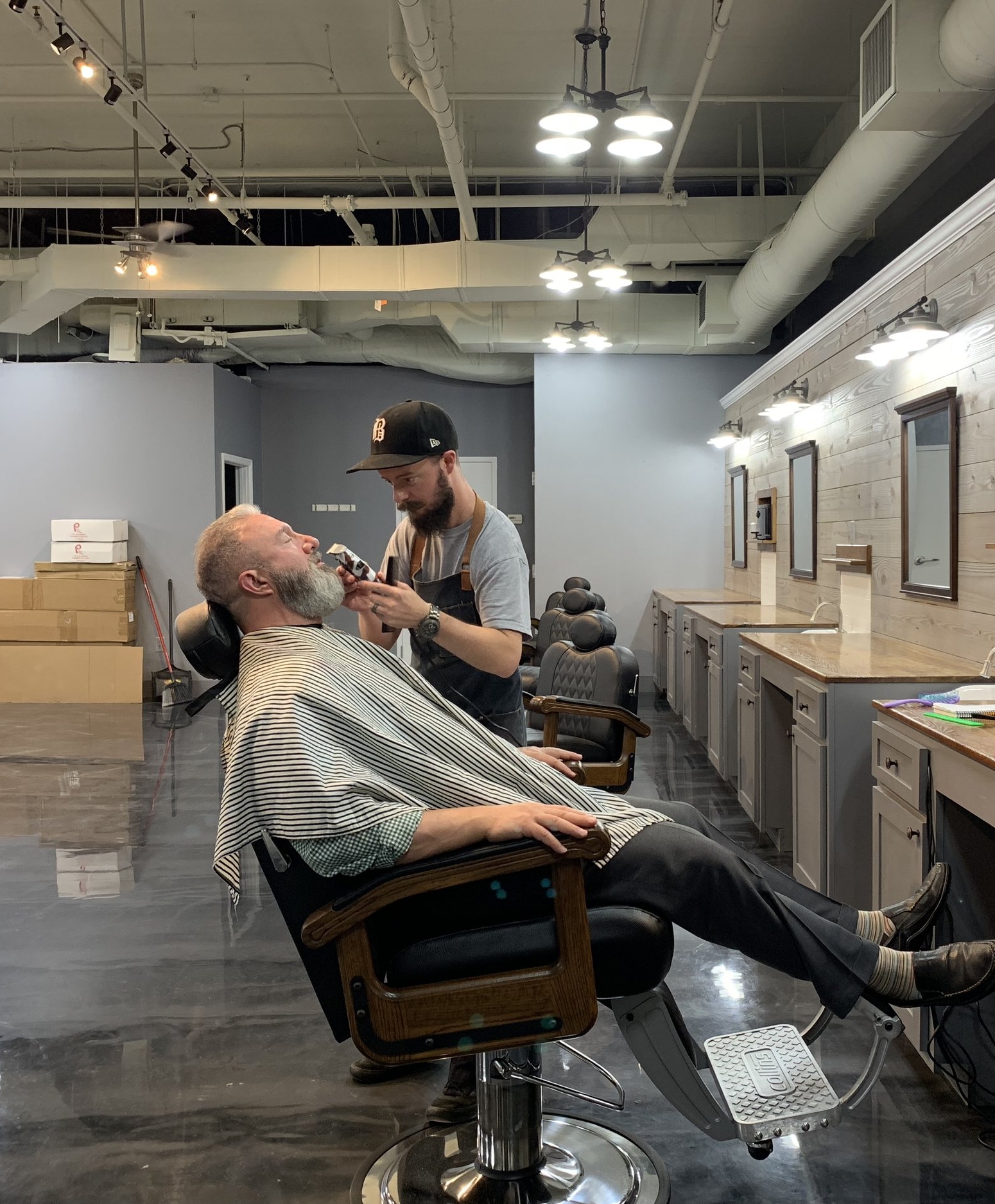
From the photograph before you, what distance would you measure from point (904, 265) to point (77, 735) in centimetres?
582

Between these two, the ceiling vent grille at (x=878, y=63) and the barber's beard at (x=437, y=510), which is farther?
the ceiling vent grille at (x=878, y=63)

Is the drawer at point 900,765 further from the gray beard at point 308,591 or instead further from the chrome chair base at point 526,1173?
the gray beard at point 308,591

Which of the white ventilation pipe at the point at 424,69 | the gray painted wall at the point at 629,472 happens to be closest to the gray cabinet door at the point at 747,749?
the white ventilation pipe at the point at 424,69

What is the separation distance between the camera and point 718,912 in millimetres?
1758

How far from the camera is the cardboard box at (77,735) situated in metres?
6.57

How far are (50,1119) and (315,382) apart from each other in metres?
8.97

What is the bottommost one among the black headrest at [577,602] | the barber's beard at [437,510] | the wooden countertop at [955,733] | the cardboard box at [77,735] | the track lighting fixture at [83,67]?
the cardboard box at [77,735]

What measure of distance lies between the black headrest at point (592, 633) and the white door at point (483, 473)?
6052mm

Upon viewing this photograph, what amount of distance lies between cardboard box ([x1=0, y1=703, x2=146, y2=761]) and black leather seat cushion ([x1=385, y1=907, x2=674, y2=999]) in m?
5.06

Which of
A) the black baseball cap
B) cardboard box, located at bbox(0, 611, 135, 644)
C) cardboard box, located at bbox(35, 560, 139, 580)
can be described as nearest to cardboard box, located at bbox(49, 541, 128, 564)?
cardboard box, located at bbox(35, 560, 139, 580)

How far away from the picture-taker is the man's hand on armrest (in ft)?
5.37

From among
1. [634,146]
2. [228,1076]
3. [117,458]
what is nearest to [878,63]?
[634,146]

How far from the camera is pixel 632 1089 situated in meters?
2.47

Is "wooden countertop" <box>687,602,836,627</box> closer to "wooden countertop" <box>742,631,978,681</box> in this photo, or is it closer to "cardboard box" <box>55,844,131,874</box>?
"wooden countertop" <box>742,631,978,681</box>
